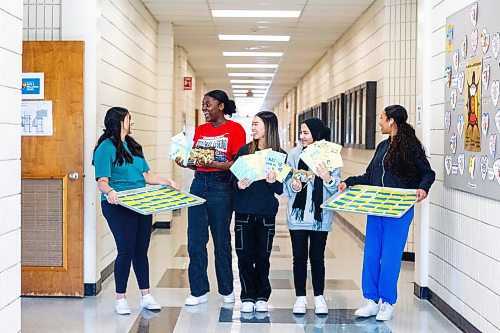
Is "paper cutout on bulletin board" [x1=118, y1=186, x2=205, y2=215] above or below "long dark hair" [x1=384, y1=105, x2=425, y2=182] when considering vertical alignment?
below

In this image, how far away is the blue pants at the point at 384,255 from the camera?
4695mm

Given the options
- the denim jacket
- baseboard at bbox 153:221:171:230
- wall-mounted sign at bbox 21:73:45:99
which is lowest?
baseboard at bbox 153:221:171:230

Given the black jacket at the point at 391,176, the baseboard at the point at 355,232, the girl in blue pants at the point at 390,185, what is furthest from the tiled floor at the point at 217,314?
the black jacket at the point at 391,176

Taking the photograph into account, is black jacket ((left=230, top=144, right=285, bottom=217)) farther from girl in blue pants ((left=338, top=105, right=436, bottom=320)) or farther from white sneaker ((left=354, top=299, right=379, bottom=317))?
white sneaker ((left=354, top=299, right=379, bottom=317))

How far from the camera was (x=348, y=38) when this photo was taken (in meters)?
10.6

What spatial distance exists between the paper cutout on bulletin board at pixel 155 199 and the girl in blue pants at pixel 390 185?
3.57 ft

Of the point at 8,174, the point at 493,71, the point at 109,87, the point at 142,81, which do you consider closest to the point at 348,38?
the point at 142,81

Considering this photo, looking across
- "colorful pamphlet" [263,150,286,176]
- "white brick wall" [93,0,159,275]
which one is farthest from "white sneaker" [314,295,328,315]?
"white brick wall" [93,0,159,275]

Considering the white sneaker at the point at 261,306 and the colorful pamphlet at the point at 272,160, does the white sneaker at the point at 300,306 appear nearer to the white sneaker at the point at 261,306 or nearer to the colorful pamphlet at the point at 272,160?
the white sneaker at the point at 261,306

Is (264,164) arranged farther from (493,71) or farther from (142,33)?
(142,33)

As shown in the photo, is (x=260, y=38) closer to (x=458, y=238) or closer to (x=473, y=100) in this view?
(x=458, y=238)

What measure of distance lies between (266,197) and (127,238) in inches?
40.0

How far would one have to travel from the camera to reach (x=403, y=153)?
464 centimetres

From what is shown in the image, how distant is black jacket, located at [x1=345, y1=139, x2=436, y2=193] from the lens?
4.66 metres
